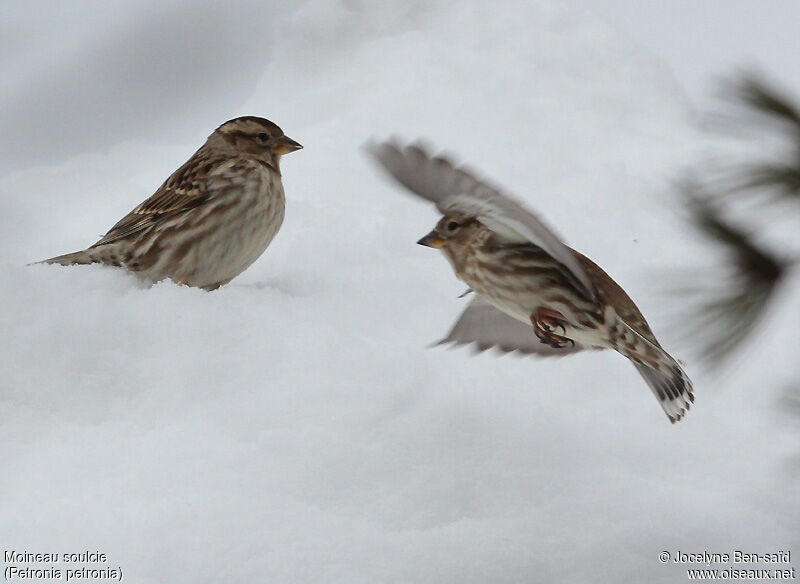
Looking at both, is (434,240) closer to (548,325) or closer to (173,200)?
(548,325)

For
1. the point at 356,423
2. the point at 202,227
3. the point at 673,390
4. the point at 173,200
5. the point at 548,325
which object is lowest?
the point at 356,423

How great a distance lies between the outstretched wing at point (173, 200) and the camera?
4.62 meters

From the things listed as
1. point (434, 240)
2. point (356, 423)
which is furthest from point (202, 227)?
point (356, 423)

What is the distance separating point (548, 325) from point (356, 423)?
3.05ft

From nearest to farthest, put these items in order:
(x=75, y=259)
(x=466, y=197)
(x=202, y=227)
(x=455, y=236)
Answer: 1. (x=466, y=197)
2. (x=455, y=236)
3. (x=75, y=259)
4. (x=202, y=227)

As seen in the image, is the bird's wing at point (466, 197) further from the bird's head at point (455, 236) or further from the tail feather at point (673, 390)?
the tail feather at point (673, 390)

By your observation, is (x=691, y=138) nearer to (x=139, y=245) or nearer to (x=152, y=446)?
(x=139, y=245)

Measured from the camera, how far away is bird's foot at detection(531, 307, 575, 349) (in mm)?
3555

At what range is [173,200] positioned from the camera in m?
4.72

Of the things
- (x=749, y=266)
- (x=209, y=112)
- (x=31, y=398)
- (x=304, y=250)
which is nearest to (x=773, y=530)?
(x=749, y=266)

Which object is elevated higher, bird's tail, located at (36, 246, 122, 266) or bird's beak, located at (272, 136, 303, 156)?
bird's beak, located at (272, 136, 303, 156)

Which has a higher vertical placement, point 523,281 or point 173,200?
point 173,200

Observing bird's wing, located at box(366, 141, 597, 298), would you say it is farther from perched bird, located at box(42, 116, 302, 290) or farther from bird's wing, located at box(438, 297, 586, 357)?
perched bird, located at box(42, 116, 302, 290)

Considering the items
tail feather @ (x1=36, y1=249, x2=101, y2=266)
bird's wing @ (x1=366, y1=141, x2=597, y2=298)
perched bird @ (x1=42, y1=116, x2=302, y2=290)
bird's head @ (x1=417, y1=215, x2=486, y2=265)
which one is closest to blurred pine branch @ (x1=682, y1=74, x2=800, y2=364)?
bird's wing @ (x1=366, y1=141, x2=597, y2=298)
